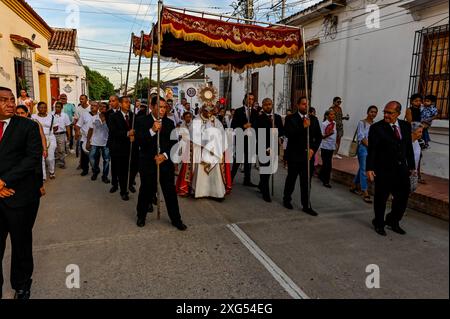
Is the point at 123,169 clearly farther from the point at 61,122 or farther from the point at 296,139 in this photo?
the point at 61,122

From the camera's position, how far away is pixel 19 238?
2895mm

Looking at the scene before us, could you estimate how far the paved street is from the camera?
309 cm

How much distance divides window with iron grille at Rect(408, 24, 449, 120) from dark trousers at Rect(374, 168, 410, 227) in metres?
3.04

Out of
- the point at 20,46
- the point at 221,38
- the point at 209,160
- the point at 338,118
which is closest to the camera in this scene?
the point at 221,38

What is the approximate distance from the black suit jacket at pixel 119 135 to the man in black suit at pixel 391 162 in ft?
13.6

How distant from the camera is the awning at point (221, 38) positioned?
474 cm

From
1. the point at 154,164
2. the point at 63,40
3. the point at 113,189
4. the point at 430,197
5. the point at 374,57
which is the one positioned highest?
the point at 63,40

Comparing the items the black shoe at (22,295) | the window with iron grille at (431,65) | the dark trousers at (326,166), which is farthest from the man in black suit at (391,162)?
the black shoe at (22,295)

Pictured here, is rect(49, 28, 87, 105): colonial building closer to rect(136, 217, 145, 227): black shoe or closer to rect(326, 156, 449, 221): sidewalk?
rect(136, 217, 145, 227): black shoe

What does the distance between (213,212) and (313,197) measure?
2.00m

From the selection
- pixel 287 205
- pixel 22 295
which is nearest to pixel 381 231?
pixel 287 205

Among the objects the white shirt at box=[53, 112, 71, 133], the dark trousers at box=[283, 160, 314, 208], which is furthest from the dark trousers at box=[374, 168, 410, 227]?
the white shirt at box=[53, 112, 71, 133]

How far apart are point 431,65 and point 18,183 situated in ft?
24.5
